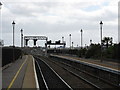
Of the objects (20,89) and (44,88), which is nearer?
(20,89)

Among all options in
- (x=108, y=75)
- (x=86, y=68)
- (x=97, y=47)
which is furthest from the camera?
(x=97, y=47)

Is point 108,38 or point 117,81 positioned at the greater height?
point 108,38

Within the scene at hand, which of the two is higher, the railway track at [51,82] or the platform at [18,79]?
the platform at [18,79]

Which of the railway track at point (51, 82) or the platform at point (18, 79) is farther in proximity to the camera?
the railway track at point (51, 82)

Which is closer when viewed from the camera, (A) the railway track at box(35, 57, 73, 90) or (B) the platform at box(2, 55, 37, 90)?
(B) the platform at box(2, 55, 37, 90)

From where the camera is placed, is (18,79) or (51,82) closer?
(18,79)

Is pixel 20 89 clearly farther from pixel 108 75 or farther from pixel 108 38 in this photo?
pixel 108 38

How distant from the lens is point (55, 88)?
18.4 meters

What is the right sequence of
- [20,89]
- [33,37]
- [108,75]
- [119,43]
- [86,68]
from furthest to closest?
[33,37] < [119,43] < [86,68] < [108,75] < [20,89]

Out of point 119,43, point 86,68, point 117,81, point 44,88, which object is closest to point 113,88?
point 117,81

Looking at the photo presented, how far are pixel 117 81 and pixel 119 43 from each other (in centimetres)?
3020

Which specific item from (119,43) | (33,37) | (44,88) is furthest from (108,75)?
(33,37)

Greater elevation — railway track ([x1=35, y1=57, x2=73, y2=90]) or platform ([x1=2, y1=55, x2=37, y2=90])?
platform ([x1=2, y1=55, x2=37, y2=90])

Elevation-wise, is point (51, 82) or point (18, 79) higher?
point (18, 79)
